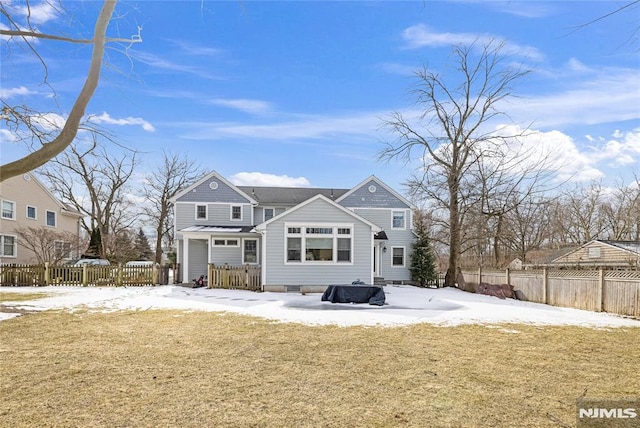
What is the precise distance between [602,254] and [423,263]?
34.8 ft

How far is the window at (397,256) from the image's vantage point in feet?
77.0

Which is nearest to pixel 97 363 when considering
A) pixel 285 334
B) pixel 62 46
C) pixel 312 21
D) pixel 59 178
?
pixel 285 334

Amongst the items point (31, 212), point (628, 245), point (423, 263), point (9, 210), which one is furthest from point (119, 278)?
point (628, 245)

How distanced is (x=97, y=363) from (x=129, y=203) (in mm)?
33261

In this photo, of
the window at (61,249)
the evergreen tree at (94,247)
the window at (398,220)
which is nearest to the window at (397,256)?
the window at (398,220)

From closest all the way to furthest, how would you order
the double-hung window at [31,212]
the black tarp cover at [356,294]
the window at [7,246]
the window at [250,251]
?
the black tarp cover at [356,294]
the window at [250,251]
the window at [7,246]
the double-hung window at [31,212]

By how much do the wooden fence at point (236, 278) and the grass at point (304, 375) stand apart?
8534mm

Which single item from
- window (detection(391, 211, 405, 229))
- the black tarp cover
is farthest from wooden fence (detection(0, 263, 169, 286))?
window (detection(391, 211, 405, 229))

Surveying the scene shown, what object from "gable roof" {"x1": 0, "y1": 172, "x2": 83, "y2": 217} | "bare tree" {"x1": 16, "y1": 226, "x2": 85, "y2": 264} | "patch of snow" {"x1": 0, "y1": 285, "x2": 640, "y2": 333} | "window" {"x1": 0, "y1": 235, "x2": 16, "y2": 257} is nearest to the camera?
"patch of snow" {"x1": 0, "y1": 285, "x2": 640, "y2": 333}

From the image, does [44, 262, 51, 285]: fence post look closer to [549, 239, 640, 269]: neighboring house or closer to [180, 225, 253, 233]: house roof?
[180, 225, 253, 233]: house roof

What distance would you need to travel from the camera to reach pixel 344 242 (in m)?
16.2

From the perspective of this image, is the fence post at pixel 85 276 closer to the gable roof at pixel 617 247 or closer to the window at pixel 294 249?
the window at pixel 294 249

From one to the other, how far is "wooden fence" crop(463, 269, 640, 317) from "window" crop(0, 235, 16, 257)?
28.5 m

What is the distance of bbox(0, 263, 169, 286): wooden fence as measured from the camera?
1852 centimetres
